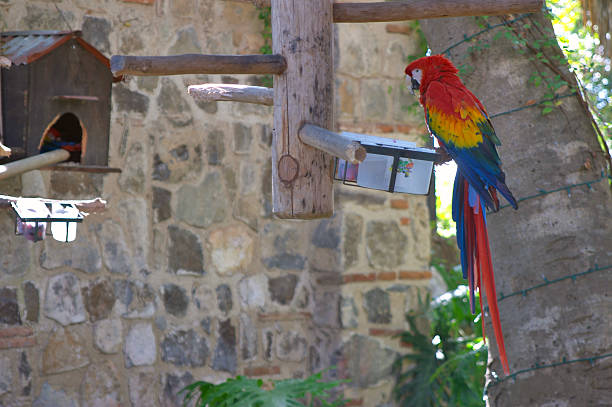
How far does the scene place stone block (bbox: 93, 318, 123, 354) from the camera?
3.60 meters

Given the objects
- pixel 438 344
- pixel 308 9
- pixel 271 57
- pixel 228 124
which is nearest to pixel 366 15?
pixel 308 9

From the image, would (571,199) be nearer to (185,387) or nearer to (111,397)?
(185,387)

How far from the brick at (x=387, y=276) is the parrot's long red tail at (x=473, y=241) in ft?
6.69

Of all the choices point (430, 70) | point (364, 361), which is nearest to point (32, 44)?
point (430, 70)

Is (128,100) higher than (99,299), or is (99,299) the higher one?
(128,100)

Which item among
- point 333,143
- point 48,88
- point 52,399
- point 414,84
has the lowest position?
point 52,399

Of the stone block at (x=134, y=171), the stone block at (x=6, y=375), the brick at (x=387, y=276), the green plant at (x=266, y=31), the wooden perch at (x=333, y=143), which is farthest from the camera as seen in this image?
the brick at (x=387, y=276)

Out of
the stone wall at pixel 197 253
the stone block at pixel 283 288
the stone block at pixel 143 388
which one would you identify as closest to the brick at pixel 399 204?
the stone wall at pixel 197 253

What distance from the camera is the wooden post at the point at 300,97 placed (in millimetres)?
1899

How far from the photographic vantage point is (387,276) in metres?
4.15

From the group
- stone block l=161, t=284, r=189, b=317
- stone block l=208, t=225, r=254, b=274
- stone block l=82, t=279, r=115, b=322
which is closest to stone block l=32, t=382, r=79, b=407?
stone block l=82, t=279, r=115, b=322

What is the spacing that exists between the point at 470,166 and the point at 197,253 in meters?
2.17

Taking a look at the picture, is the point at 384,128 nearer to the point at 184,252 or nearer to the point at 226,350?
the point at 184,252

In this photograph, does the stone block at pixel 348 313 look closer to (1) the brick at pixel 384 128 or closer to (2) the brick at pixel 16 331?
(1) the brick at pixel 384 128
